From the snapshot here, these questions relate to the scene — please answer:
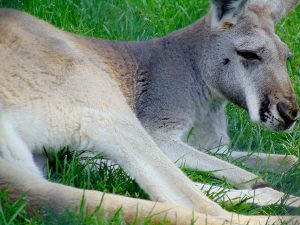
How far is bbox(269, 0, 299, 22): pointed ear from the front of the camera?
5848mm

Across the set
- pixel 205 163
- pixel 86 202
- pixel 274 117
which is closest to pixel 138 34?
pixel 274 117

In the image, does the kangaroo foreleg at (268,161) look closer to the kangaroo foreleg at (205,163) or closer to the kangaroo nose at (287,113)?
the kangaroo nose at (287,113)

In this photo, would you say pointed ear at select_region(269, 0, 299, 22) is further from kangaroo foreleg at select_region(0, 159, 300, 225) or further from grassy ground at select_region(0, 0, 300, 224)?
kangaroo foreleg at select_region(0, 159, 300, 225)

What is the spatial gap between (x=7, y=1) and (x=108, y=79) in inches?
66.9

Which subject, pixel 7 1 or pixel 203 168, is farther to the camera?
pixel 7 1

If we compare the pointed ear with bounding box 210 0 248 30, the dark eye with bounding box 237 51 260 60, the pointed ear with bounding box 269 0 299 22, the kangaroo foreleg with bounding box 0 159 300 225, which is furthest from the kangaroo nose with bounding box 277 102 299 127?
the kangaroo foreleg with bounding box 0 159 300 225

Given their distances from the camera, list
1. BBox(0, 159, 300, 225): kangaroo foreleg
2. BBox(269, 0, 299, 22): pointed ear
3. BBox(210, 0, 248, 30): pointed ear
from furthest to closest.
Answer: BBox(269, 0, 299, 22): pointed ear, BBox(210, 0, 248, 30): pointed ear, BBox(0, 159, 300, 225): kangaroo foreleg

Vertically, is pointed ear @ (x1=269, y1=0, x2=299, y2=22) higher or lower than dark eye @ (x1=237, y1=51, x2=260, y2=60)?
higher

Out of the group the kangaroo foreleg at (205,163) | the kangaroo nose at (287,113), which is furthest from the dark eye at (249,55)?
the kangaroo foreleg at (205,163)

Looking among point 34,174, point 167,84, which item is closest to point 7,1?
point 167,84

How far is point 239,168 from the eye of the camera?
4.87 m

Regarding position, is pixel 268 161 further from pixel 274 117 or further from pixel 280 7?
pixel 280 7

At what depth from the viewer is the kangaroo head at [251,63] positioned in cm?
515

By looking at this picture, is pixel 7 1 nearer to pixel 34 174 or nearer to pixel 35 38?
pixel 35 38
